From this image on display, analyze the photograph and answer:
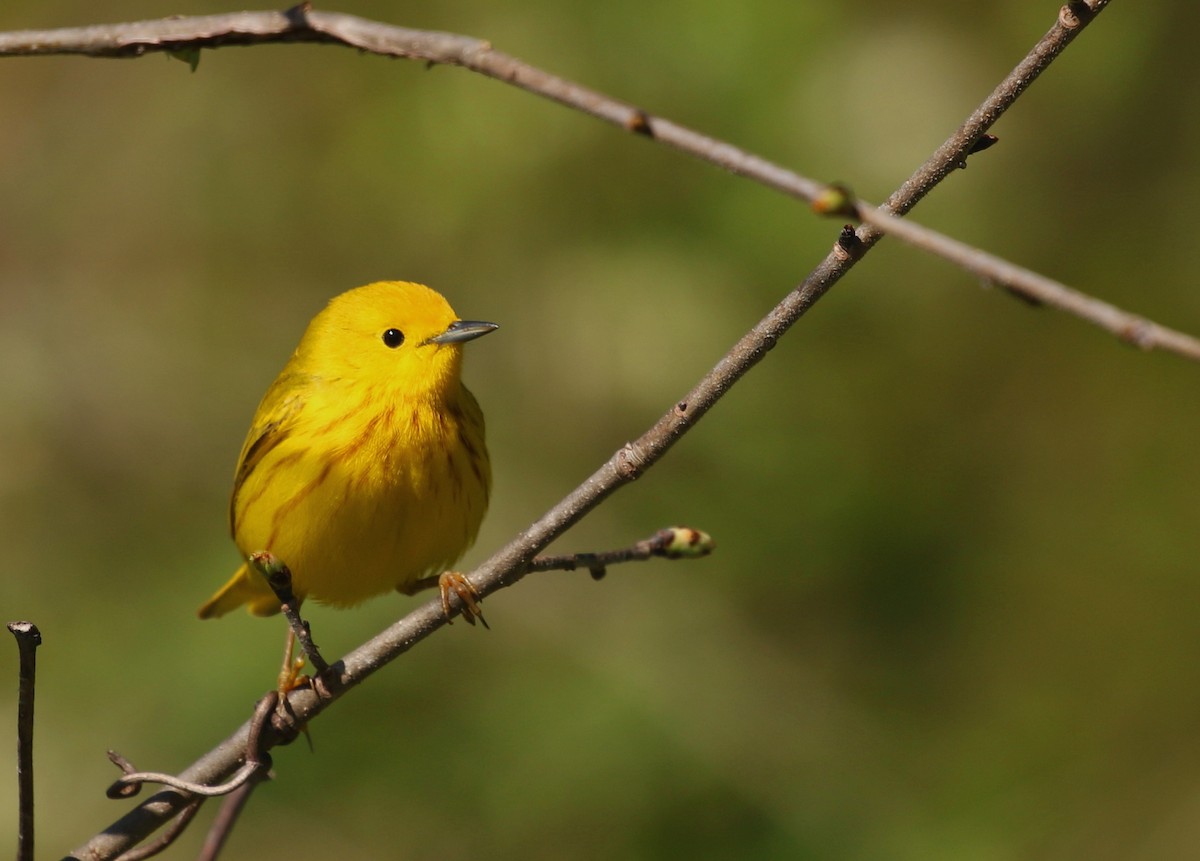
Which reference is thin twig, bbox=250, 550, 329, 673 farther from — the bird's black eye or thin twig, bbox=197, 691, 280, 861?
the bird's black eye

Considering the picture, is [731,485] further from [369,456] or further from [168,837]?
[168,837]

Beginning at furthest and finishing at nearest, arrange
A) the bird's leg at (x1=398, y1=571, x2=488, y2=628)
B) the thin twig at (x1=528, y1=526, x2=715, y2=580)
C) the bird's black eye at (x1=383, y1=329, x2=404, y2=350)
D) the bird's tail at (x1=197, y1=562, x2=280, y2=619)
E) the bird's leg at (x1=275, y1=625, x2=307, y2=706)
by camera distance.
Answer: the bird's tail at (x1=197, y1=562, x2=280, y2=619)
the bird's black eye at (x1=383, y1=329, x2=404, y2=350)
the bird's leg at (x1=275, y1=625, x2=307, y2=706)
the bird's leg at (x1=398, y1=571, x2=488, y2=628)
the thin twig at (x1=528, y1=526, x2=715, y2=580)

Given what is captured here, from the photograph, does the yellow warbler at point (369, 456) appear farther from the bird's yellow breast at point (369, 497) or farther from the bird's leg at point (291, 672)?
the bird's leg at point (291, 672)

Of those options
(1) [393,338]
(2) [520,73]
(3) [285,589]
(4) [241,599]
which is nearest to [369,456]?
(1) [393,338]

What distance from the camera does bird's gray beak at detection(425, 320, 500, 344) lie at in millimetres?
3412

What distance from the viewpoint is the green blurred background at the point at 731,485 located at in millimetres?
4020

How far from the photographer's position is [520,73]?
1136 millimetres

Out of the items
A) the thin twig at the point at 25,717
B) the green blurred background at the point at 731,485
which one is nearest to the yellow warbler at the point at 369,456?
the green blurred background at the point at 731,485

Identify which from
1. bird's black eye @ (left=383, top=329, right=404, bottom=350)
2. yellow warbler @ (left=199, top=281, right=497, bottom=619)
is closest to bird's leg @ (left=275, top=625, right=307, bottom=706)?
yellow warbler @ (left=199, top=281, right=497, bottom=619)

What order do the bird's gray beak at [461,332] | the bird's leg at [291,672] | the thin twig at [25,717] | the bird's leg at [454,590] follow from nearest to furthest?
1. the thin twig at [25,717]
2. the bird's leg at [454,590]
3. the bird's leg at [291,672]
4. the bird's gray beak at [461,332]

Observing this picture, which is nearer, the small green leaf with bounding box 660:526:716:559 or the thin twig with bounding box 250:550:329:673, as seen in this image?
A: the thin twig with bounding box 250:550:329:673

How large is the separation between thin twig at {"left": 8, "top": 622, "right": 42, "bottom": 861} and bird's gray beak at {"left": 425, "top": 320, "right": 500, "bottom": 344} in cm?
186

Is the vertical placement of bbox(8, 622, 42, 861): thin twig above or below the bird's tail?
below

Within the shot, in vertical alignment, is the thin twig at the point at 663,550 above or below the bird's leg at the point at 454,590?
below
